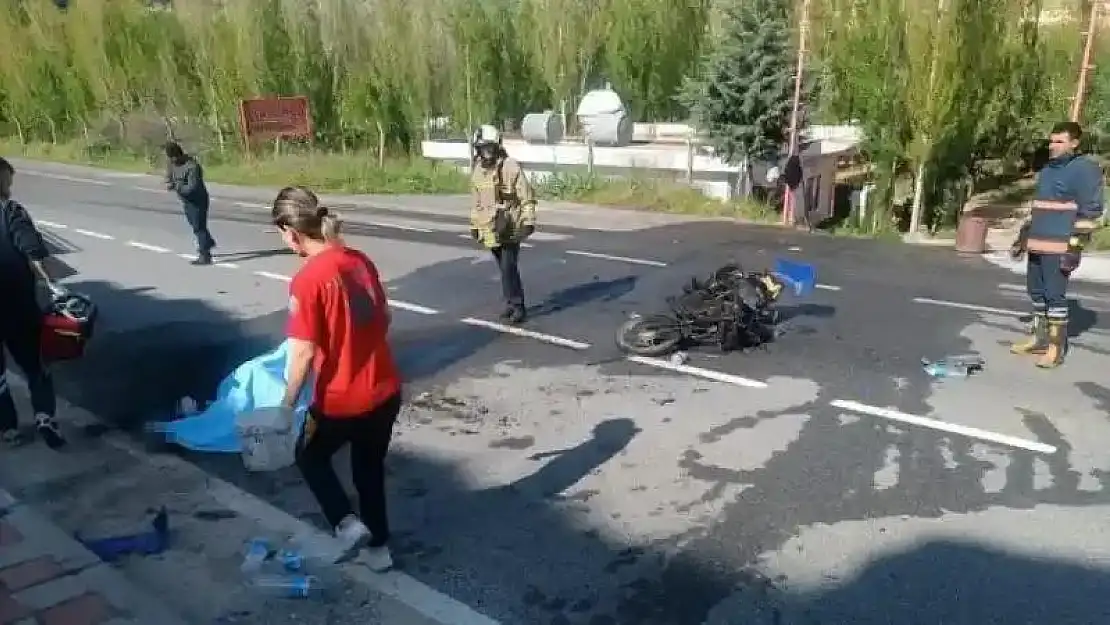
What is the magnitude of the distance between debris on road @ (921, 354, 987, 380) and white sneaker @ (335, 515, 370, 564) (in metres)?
4.69

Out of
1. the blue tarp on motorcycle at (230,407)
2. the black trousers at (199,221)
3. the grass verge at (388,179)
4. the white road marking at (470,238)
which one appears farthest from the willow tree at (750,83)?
the blue tarp on motorcycle at (230,407)

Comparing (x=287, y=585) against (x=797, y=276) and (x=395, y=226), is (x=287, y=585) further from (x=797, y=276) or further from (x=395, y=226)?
(x=395, y=226)

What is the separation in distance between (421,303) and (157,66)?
32.2m

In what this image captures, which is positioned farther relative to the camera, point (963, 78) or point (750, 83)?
point (750, 83)

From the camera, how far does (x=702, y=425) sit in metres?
5.65

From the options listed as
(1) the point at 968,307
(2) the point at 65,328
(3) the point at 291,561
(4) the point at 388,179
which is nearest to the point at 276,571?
(3) the point at 291,561

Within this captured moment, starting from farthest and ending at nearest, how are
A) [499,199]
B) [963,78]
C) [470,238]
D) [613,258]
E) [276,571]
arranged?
[963,78] → [470,238] → [613,258] → [499,199] → [276,571]

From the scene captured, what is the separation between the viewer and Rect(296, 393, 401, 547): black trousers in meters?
3.59

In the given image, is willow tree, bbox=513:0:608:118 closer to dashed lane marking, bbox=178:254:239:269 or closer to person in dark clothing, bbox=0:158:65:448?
dashed lane marking, bbox=178:254:239:269

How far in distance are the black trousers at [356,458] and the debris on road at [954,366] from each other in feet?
15.2

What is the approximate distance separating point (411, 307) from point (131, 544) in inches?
208

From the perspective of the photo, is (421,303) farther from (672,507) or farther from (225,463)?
(672,507)

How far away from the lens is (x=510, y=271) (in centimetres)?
812

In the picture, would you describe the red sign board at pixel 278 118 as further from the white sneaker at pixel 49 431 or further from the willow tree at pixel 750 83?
the white sneaker at pixel 49 431
